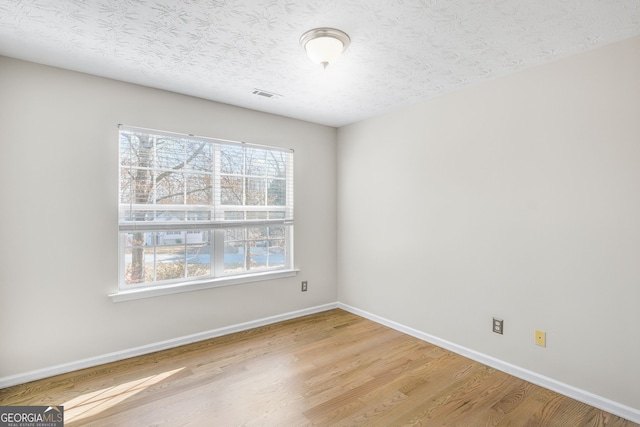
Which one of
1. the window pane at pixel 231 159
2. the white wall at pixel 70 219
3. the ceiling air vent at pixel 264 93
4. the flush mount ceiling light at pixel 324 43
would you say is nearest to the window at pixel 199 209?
the window pane at pixel 231 159

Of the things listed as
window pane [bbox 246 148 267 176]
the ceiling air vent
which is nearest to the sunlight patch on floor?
window pane [bbox 246 148 267 176]

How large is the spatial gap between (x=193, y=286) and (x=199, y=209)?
768 mm

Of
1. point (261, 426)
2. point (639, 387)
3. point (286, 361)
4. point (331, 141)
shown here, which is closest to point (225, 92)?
point (331, 141)

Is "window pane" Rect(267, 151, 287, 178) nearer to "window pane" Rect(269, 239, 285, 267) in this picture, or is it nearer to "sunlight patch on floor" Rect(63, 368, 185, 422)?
"window pane" Rect(269, 239, 285, 267)

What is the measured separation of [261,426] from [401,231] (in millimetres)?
2275

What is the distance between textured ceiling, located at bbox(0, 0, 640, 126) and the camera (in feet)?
5.75

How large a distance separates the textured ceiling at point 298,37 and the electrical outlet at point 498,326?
2.05 metres

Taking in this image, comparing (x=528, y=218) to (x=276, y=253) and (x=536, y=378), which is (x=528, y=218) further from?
(x=276, y=253)

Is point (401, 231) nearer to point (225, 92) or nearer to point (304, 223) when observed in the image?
point (304, 223)

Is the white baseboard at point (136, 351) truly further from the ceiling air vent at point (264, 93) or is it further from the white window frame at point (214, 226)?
the ceiling air vent at point (264, 93)

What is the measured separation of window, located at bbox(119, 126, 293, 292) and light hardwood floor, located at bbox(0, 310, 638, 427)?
79cm

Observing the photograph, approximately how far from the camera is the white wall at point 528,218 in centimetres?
206

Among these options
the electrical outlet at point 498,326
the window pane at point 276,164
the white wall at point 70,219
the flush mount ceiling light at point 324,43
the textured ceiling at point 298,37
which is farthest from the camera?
the window pane at point 276,164

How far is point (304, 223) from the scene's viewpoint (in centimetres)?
396
